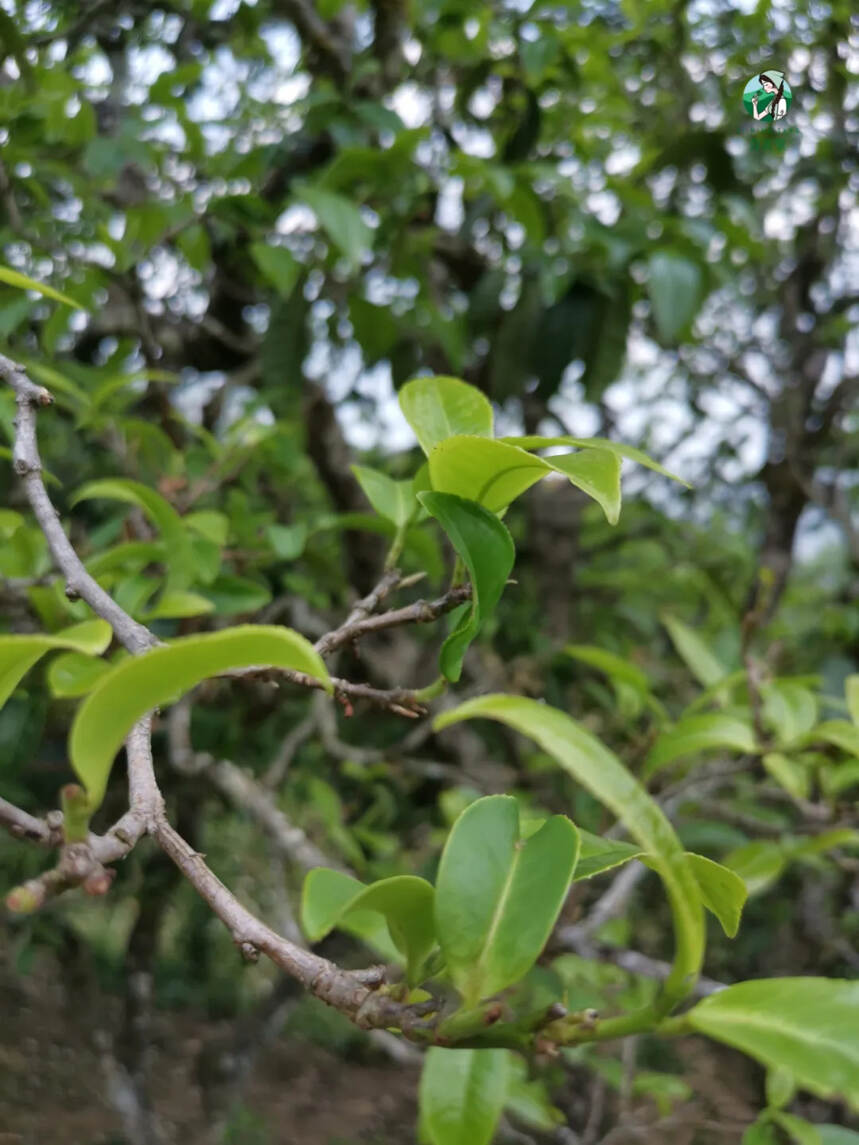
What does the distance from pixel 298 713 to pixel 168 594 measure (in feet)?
3.35

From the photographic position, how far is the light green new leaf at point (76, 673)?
66cm

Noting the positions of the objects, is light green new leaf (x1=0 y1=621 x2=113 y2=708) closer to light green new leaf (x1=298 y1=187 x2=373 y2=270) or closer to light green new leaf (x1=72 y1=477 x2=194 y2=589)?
light green new leaf (x1=72 y1=477 x2=194 y2=589)

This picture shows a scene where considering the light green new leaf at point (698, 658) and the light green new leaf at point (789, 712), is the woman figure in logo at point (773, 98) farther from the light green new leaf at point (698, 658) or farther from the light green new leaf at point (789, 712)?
the light green new leaf at point (789, 712)

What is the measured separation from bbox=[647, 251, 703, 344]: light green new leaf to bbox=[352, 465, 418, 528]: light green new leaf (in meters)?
0.74

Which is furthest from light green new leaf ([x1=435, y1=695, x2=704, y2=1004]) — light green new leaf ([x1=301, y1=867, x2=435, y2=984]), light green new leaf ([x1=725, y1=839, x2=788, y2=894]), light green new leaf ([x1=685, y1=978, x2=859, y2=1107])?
light green new leaf ([x1=725, y1=839, x2=788, y2=894])

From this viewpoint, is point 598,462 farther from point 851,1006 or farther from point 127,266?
point 127,266

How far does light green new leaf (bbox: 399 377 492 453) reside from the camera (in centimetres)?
58

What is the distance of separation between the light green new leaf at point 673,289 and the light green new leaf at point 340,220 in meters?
0.44

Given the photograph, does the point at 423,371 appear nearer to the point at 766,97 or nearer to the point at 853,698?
the point at 766,97

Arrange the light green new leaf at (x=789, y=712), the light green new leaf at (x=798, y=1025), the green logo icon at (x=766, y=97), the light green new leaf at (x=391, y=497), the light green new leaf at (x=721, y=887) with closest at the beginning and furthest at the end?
the light green new leaf at (x=798, y=1025) < the light green new leaf at (x=721, y=887) < the light green new leaf at (x=391, y=497) < the light green new leaf at (x=789, y=712) < the green logo icon at (x=766, y=97)

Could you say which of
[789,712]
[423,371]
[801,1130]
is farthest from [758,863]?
[423,371]

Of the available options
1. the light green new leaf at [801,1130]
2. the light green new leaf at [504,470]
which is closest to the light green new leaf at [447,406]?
the light green new leaf at [504,470]

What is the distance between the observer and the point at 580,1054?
167 cm

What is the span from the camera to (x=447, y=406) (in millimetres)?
597
